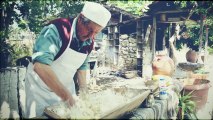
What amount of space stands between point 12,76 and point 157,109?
246cm

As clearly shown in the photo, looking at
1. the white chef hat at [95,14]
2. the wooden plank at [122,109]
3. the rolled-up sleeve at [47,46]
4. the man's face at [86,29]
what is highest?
the white chef hat at [95,14]

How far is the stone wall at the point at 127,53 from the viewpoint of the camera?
29.8 feet

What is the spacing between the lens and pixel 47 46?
2652 millimetres

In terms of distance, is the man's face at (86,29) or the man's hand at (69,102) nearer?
the man's hand at (69,102)

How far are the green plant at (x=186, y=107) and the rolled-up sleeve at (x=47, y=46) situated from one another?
8.43 feet

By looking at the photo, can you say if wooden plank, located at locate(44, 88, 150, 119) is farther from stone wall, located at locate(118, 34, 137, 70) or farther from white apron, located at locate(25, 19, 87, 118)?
stone wall, located at locate(118, 34, 137, 70)

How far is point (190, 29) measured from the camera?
8984 mm

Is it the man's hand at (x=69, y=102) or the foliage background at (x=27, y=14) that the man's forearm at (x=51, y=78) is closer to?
the man's hand at (x=69, y=102)

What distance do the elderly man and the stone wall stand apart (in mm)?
5796

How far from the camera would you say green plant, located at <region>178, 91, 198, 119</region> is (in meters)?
4.29

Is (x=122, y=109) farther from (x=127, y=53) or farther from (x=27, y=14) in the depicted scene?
(x=127, y=53)

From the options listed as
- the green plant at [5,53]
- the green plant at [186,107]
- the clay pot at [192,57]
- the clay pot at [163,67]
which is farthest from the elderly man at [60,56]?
the clay pot at [192,57]

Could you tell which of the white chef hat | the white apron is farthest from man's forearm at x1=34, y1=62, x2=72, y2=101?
the white chef hat

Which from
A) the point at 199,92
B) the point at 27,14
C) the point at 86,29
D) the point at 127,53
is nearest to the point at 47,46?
the point at 86,29
